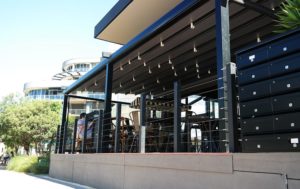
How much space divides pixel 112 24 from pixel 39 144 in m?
15.6

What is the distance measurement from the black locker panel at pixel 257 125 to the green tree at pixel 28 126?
18215mm

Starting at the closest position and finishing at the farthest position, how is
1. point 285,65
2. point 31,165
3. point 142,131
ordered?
point 285,65, point 142,131, point 31,165

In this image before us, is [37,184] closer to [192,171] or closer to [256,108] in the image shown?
[192,171]

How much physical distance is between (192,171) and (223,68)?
1.35m

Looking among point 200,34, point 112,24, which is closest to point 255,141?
point 200,34

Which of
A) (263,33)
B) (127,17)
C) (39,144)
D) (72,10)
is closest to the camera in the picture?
(263,33)

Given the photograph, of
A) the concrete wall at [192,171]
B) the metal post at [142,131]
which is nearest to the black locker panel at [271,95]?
the concrete wall at [192,171]

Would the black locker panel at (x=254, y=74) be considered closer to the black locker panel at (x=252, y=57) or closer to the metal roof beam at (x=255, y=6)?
the black locker panel at (x=252, y=57)

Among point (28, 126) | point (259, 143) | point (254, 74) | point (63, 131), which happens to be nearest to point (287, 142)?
point (259, 143)

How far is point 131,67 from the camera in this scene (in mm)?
8688

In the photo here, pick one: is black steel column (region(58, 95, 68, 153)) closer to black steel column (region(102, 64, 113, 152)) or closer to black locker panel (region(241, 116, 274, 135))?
black steel column (region(102, 64, 113, 152))

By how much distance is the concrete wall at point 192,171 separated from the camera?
2.62m

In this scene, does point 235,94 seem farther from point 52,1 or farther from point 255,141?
point 52,1

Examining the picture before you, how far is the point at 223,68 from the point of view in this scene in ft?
12.0
